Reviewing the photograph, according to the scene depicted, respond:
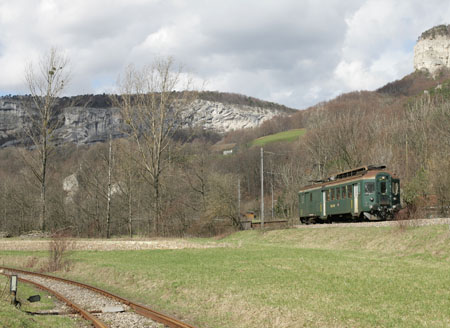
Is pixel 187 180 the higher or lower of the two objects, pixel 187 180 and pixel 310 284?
the higher

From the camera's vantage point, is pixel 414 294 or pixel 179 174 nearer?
pixel 414 294

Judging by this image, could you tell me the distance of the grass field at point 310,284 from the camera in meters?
11.4

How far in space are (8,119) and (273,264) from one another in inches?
7401

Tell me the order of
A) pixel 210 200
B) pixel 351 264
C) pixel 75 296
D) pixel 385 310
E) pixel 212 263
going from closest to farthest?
1. pixel 385 310
2. pixel 75 296
3. pixel 351 264
4. pixel 212 263
5. pixel 210 200

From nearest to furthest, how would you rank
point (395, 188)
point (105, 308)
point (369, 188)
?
point (105, 308), point (369, 188), point (395, 188)

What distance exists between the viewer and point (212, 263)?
74.9ft

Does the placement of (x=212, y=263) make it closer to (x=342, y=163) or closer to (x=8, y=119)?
(x=342, y=163)

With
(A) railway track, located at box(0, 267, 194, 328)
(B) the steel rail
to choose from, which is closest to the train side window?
(A) railway track, located at box(0, 267, 194, 328)

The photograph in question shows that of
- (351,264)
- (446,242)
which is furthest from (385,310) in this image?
(446,242)

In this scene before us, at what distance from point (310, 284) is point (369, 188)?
18.2m

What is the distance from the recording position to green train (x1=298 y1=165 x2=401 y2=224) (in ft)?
105

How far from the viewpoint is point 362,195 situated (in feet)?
105

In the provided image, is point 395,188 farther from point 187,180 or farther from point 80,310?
point 187,180

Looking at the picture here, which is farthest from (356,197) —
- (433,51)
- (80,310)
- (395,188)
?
(433,51)
